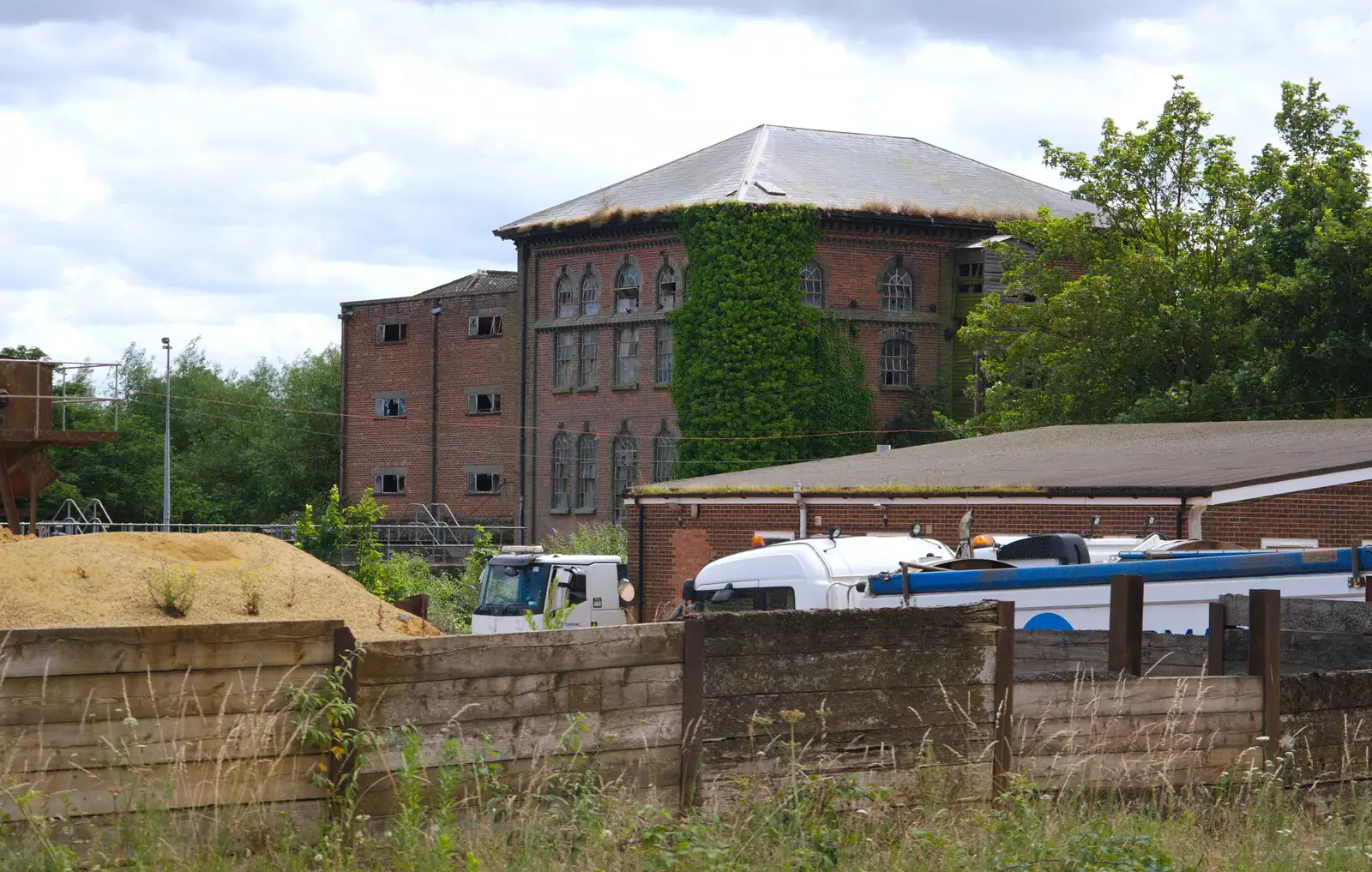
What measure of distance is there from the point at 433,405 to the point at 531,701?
5576cm

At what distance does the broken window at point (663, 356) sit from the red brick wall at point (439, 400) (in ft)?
23.3

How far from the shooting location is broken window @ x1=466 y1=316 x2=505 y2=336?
195ft

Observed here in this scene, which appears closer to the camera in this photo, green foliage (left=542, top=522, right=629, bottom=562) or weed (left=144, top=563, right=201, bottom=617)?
weed (left=144, top=563, right=201, bottom=617)

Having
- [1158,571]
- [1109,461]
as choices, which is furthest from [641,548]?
[1158,571]

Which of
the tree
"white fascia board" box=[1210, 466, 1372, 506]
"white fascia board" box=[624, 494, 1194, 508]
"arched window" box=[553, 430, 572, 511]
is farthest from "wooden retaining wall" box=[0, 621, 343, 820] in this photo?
"arched window" box=[553, 430, 572, 511]

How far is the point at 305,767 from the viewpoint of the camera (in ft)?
20.8

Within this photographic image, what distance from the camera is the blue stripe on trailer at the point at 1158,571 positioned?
524 inches

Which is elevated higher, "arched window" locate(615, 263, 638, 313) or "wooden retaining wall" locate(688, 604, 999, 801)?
"arched window" locate(615, 263, 638, 313)

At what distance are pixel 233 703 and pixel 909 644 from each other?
124 inches

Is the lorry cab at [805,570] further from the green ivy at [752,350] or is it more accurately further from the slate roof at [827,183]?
the slate roof at [827,183]

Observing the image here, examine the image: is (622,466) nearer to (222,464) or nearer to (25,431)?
(25,431)

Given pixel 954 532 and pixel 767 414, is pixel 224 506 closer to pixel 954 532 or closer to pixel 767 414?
pixel 767 414

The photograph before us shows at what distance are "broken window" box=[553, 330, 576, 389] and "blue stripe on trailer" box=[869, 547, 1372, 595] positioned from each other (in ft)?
136

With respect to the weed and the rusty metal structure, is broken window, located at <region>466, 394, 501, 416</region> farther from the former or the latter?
the weed
